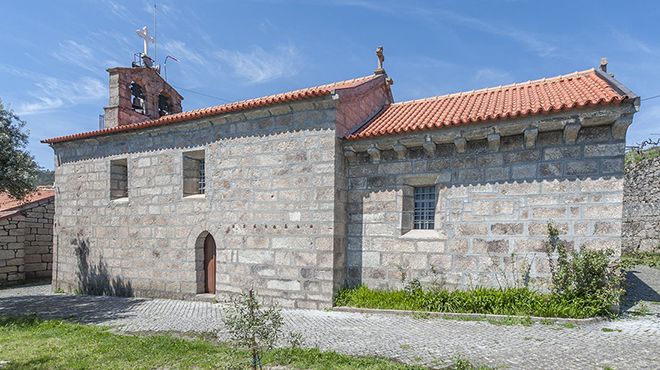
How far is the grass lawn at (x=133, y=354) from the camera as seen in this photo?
4742 millimetres

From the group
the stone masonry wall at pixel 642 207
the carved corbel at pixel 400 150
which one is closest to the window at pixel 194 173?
the carved corbel at pixel 400 150

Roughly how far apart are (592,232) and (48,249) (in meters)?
17.9

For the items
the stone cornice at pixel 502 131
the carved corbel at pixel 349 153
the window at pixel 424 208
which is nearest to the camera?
the stone cornice at pixel 502 131

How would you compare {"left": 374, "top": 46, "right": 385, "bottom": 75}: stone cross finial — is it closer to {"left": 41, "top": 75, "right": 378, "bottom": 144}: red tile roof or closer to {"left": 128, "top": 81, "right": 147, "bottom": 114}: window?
{"left": 41, "top": 75, "right": 378, "bottom": 144}: red tile roof

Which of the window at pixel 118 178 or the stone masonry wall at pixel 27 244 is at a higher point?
the window at pixel 118 178

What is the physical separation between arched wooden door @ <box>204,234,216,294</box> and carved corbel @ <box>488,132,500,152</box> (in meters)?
6.97

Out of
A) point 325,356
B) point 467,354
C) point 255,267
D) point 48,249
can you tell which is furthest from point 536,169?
point 48,249

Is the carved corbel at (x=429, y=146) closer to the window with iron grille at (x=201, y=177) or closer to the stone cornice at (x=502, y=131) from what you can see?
the stone cornice at (x=502, y=131)

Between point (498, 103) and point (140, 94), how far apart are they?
452 inches

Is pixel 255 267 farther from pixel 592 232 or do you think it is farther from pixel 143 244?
pixel 592 232

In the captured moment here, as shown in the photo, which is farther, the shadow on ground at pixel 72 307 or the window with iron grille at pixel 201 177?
the window with iron grille at pixel 201 177

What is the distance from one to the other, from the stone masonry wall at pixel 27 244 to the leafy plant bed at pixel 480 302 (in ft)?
42.2

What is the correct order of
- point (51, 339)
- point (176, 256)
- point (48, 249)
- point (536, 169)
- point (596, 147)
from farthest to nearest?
point (48, 249), point (176, 256), point (536, 169), point (596, 147), point (51, 339)

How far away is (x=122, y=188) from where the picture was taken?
11.3m
